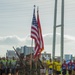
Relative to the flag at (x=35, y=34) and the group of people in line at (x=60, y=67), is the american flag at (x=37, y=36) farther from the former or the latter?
the group of people in line at (x=60, y=67)

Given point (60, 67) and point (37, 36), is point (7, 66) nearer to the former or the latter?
point (60, 67)

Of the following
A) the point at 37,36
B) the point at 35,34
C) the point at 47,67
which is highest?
the point at 35,34

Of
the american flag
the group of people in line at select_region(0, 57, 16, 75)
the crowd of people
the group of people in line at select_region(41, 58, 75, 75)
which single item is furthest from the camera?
the group of people in line at select_region(0, 57, 16, 75)

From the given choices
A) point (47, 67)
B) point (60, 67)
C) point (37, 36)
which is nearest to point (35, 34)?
point (37, 36)

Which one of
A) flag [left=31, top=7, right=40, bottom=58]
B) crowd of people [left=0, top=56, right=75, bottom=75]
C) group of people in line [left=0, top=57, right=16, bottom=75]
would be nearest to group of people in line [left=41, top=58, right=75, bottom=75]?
crowd of people [left=0, top=56, right=75, bottom=75]

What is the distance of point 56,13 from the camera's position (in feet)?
97.7

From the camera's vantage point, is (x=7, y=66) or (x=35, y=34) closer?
(x=35, y=34)

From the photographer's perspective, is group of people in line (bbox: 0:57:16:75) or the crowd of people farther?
group of people in line (bbox: 0:57:16:75)

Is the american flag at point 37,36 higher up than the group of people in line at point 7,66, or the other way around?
the american flag at point 37,36

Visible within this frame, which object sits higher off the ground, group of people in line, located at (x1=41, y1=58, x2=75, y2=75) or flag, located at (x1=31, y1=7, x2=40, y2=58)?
flag, located at (x1=31, y1=7, x2=40, y2=58)

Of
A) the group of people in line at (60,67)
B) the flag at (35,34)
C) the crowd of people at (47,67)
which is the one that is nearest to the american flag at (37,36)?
the flag at (35,34)

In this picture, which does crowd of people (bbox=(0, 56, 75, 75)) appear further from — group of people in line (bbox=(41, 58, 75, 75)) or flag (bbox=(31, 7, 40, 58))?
flag (bbox=(31, 7, 40, 58))

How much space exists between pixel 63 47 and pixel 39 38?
718 cm

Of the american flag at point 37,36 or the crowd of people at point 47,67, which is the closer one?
the american flag at point 37,36
